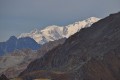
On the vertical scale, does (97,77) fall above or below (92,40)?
below

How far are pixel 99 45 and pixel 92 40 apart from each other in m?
15.7

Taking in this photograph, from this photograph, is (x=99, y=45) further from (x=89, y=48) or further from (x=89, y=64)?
(x=89, y=64)

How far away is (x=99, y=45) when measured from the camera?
181750mm

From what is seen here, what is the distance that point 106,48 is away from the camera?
171375 mm

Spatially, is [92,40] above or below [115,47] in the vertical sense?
above

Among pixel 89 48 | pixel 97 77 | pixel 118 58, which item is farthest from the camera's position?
pixel 89 48

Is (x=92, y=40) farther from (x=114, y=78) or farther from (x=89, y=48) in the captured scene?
(x=114, y=78)

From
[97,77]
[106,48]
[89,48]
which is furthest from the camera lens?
[89,48]

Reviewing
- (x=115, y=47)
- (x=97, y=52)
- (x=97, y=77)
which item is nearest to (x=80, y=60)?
(x=97, y=52)

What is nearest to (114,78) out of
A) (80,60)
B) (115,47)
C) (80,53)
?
(115,47)

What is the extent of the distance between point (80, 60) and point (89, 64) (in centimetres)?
2733

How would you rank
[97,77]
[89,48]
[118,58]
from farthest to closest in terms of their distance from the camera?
1. [89,48]
2. [118,58]
3. [97,77]

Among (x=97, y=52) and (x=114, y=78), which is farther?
(x=97, y=52)

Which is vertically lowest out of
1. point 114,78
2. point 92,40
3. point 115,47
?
point 114,78
